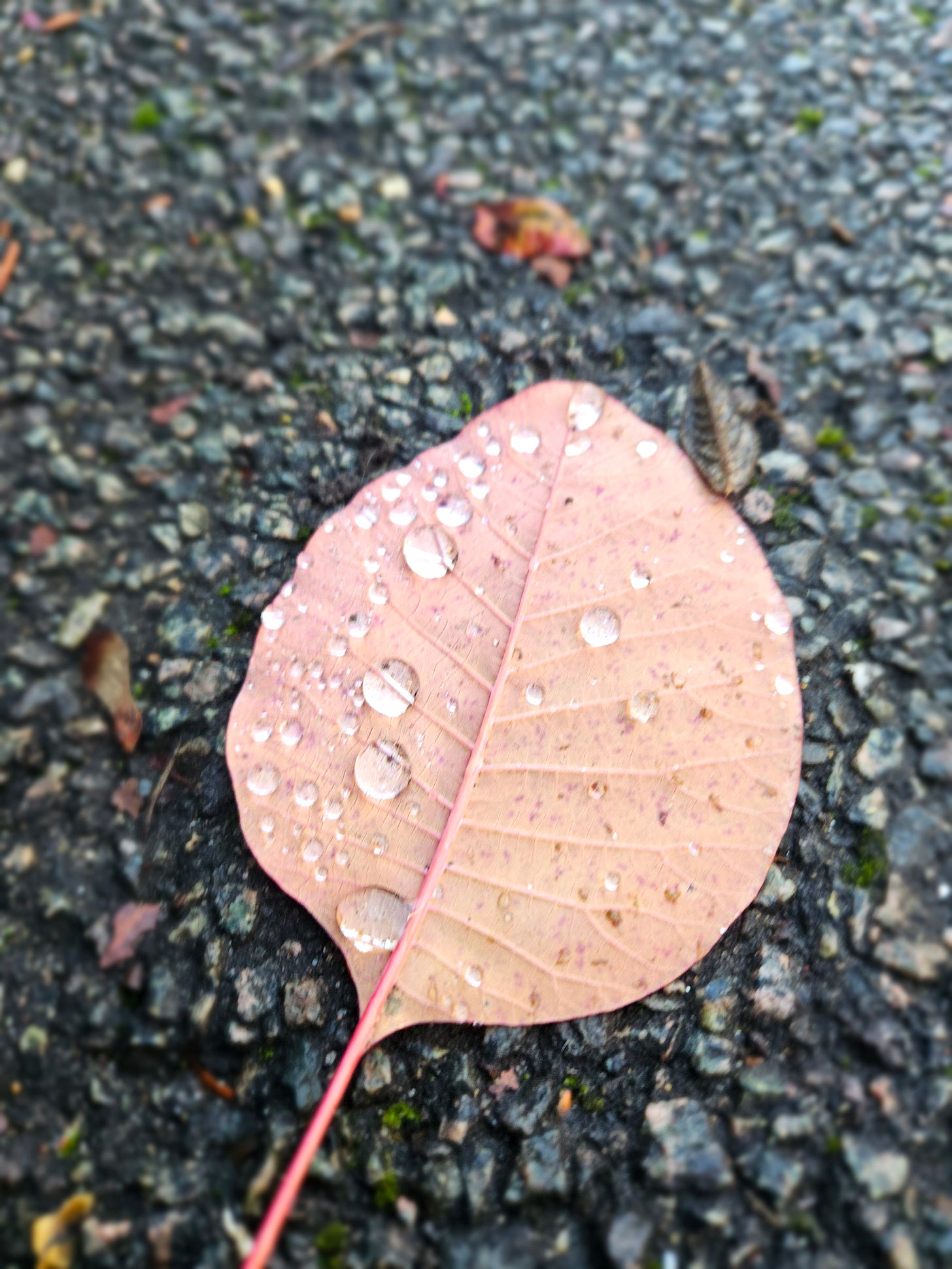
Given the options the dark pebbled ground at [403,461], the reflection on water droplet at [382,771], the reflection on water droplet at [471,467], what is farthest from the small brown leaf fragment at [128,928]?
the reflection on water droplet at [471,467]

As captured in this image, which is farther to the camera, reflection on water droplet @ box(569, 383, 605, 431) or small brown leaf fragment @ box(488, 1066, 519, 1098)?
reflection on water droplet @ box(569, 383, 605, 431)

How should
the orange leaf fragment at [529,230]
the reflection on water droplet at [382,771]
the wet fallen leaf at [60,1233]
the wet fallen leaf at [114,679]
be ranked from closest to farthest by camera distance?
the wet fallen leaf at [60,1233]
the reflection on water droplet at [382,771]
the wet fallen leaf at [114,679]
the orange leaf fragment at [529,230]

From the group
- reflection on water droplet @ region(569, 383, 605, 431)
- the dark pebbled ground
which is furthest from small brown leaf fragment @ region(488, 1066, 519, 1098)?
reflection on water droplet @ region(569, 383, 605, 431)

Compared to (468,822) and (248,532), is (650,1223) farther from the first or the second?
(248,532)

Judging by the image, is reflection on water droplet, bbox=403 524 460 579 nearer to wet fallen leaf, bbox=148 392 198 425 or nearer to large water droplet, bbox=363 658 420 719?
large water droplet, bbox=363 658 420 719

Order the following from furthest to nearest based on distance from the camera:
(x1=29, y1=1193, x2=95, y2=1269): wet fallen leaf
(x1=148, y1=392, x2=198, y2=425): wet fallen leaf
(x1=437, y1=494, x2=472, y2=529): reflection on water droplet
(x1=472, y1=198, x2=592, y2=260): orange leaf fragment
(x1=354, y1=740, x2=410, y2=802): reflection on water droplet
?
(x1=472, y1=198, x2=592, y2=260): orange leaf fragment < (x1=148, y1=392, x2=198, y2=425): wet fallen leaf < (x1=437, y1=494, x2=472, y2=529): reflection on water droplet < (x1=354, y1=740, x2=410, y2=802): reflection on water droplet < (x1=29, y1=1193, x2=95, y2=1269): wet fallen leaf

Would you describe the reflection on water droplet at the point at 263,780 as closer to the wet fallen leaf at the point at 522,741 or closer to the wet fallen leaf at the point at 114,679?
the wet fallen leaf at the point at 522,741

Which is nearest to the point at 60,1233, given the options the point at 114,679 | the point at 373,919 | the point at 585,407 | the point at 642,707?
the point at 373,919

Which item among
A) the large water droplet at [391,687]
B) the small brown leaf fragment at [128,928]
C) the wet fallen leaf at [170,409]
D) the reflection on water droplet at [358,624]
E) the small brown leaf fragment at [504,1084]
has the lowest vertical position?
the small brown leaf fragment at [504,1084]
